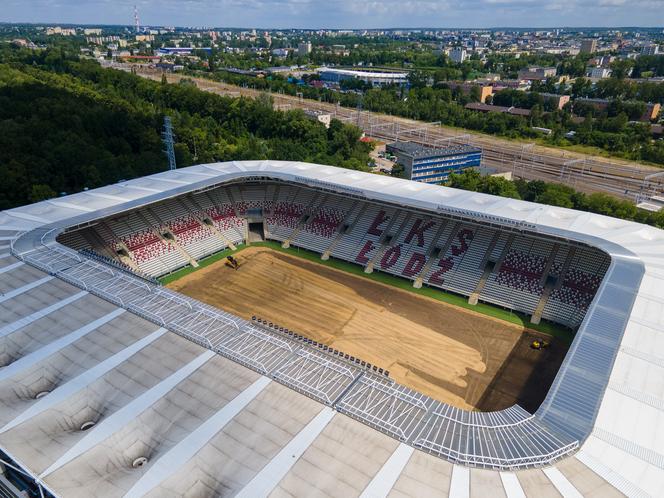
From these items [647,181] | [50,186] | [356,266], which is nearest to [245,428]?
[356,266]

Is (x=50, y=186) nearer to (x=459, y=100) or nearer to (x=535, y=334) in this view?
(x=535, y=334)

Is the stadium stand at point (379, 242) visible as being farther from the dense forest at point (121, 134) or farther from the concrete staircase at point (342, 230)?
the dense forest at point (121, 134)

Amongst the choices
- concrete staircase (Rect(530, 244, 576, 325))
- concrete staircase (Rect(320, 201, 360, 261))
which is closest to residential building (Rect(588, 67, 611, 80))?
concrete staircase (Rect(530, 244, 576, 325))

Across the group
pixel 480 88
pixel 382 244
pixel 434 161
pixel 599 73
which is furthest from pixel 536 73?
pixel 382 244

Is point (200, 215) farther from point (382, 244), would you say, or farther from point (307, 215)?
point (382, 244)

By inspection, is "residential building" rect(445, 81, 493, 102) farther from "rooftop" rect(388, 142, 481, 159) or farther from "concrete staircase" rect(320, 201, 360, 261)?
"concrete staircase" rect(320, 201, 360, 261)

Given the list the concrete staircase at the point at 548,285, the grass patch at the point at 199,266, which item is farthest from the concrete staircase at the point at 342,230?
the concrete staircase at the point at 548,285
